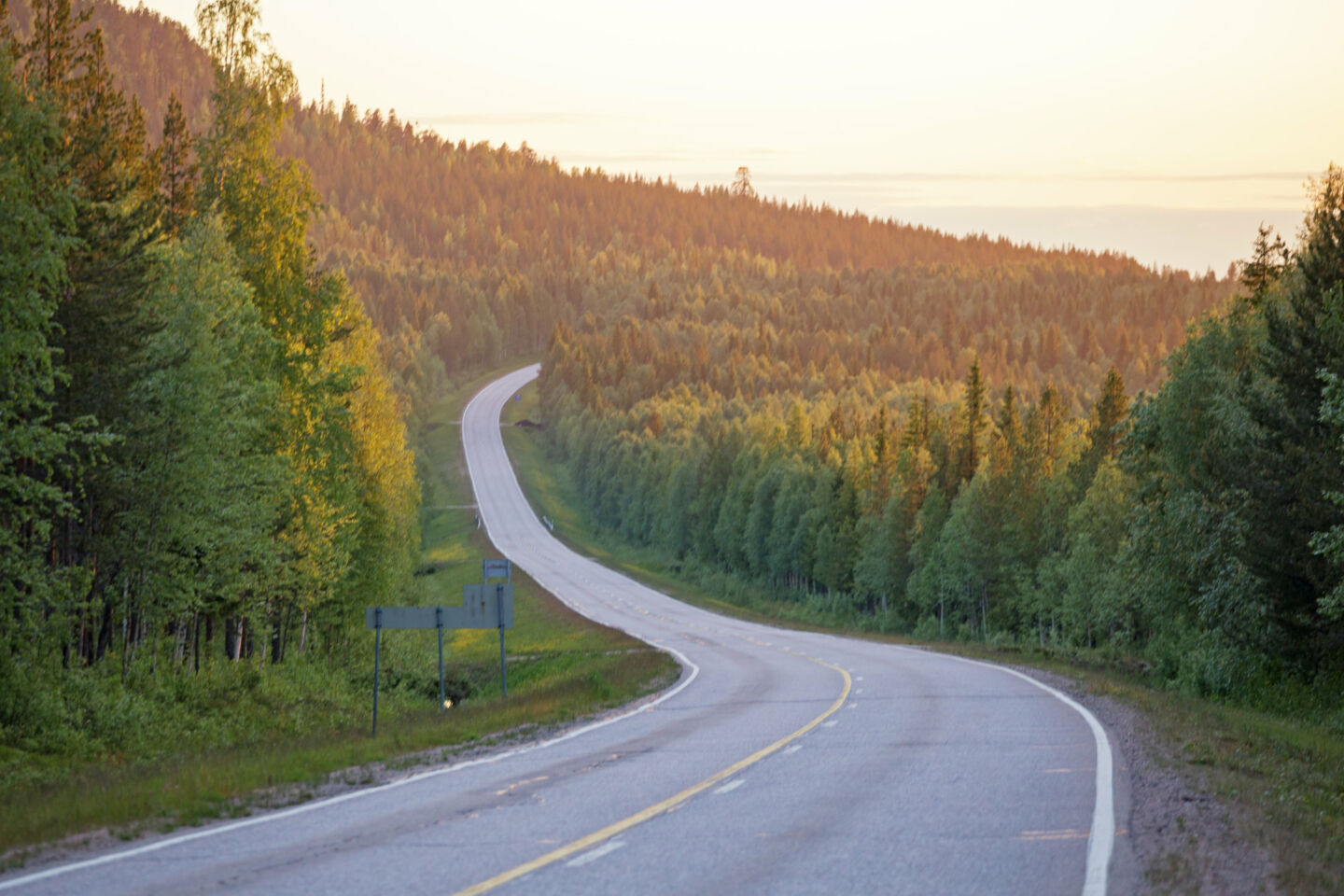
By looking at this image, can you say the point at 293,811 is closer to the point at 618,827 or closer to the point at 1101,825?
the point at 618,827

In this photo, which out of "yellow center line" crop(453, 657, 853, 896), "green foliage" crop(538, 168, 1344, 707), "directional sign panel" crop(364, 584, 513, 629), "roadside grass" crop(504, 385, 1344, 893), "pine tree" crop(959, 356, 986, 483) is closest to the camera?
"yellow center line" crop(453, 657, 853, 896)

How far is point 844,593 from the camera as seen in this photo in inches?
3880

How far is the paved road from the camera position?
29.9 ft

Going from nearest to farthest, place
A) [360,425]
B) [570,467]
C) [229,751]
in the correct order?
[229,751] < [360,425] < [570,467]

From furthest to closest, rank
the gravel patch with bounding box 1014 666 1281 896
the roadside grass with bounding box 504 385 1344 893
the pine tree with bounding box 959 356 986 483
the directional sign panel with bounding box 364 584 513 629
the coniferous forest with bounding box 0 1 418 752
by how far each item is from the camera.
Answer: the pine tree with bounding box 959 356 986 483, the directional sign panel with bounding box 364 584 513 629, the coniferous forest with bounding box 0 1 418 752, the roadside grass with bounding box 504 385 1344 893, the gravel patch with bounding box 1014 666 1281 896

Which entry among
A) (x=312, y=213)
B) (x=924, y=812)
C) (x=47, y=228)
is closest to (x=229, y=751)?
(x=47, y=228)

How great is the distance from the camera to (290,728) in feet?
89.8

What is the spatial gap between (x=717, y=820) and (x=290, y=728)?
1832 cm

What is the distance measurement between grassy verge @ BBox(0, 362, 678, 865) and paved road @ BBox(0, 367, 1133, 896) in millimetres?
1269

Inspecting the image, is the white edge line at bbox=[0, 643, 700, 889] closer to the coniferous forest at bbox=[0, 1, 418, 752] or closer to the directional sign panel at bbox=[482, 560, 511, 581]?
the coniferous forest at bbox=[0, 1, 418, 752]

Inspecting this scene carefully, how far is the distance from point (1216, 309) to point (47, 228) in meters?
40.1

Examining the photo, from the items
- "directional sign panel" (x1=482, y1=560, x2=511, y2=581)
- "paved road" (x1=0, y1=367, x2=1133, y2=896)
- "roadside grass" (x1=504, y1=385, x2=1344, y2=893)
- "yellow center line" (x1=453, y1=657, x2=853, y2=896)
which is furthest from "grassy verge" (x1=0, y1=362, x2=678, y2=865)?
"roadside grass" (x1=504, y1=385, x2=1344, y2=893)

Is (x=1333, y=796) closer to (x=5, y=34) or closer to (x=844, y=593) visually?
(x=5, y=34)

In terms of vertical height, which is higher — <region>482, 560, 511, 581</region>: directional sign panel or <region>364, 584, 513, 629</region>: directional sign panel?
<region>364, 584, 513, 629</region>: directional sign panel
